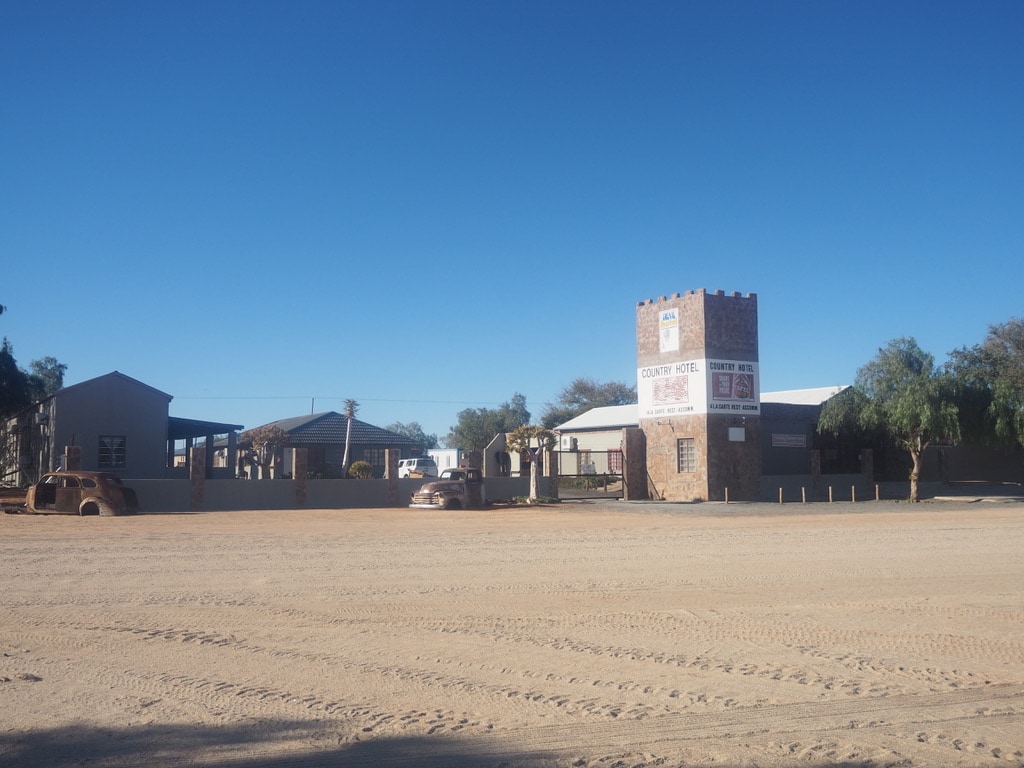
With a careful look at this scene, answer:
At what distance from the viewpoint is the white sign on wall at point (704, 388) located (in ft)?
129

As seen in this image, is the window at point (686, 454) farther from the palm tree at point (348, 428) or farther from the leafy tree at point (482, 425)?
the leafy tree at point (482, 425)

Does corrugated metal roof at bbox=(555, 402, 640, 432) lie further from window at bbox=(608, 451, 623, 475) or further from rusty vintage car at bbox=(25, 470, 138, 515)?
rusty vintage car at bbox=(25, 470, 138, 515)

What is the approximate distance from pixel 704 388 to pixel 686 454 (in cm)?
310

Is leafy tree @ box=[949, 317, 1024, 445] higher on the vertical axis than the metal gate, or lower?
higher

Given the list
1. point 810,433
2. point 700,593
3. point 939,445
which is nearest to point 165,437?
point 810,433

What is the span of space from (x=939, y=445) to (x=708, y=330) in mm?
17450

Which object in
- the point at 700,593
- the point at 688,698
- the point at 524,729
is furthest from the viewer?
the point at 700,593

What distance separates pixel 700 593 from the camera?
13109 mm

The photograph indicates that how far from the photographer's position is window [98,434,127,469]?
4119 centimetres

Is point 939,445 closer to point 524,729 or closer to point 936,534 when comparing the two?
point 936,534

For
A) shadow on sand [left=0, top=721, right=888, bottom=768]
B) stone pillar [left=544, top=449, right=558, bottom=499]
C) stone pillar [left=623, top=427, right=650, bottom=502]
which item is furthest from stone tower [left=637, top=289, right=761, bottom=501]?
shadow on sand [left=0, top=721, right=888, bottom=768]

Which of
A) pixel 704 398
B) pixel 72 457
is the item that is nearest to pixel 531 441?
pixel 704 398

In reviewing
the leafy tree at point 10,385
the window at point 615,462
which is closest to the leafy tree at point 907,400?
the window at point 615,462

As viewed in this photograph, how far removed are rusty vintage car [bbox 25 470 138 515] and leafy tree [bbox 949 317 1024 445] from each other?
110 ft
